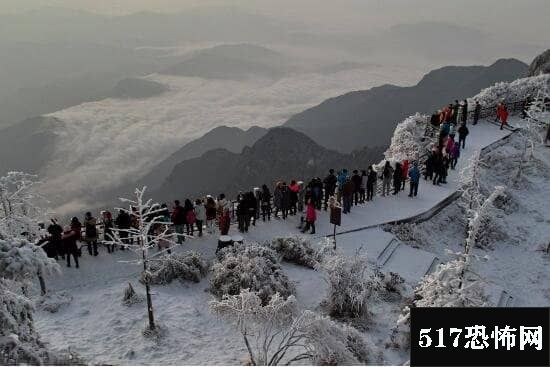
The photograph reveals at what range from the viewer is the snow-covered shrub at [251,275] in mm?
13709

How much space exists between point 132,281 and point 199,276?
201cm

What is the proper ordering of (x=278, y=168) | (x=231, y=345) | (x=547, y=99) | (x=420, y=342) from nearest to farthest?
(x=420, y=342), (x=231, y=345), (x=547, y=99), (x=278, y=168)

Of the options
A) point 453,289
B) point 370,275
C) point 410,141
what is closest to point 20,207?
point 370,275

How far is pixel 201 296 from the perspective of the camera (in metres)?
14.4

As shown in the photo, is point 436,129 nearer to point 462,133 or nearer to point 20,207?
point 462,133

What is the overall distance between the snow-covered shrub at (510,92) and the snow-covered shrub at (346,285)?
23.6 metres

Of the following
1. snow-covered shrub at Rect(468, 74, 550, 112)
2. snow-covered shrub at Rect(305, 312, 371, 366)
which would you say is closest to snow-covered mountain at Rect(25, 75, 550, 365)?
snow-covered shrub at Rect(305, 312, 371, 366)

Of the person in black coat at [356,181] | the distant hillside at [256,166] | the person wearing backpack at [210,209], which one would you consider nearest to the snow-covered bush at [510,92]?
the person in black coat at [356,181]

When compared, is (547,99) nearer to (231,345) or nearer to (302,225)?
(302,225)

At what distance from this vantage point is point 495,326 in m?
8.77

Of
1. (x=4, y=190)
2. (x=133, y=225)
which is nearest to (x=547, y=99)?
(x=133, y=225)

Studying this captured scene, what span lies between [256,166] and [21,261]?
123892 mm

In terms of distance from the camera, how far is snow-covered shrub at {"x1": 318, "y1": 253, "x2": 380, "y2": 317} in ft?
44.0

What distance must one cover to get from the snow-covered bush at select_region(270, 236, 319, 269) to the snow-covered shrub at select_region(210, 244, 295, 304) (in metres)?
1.46
